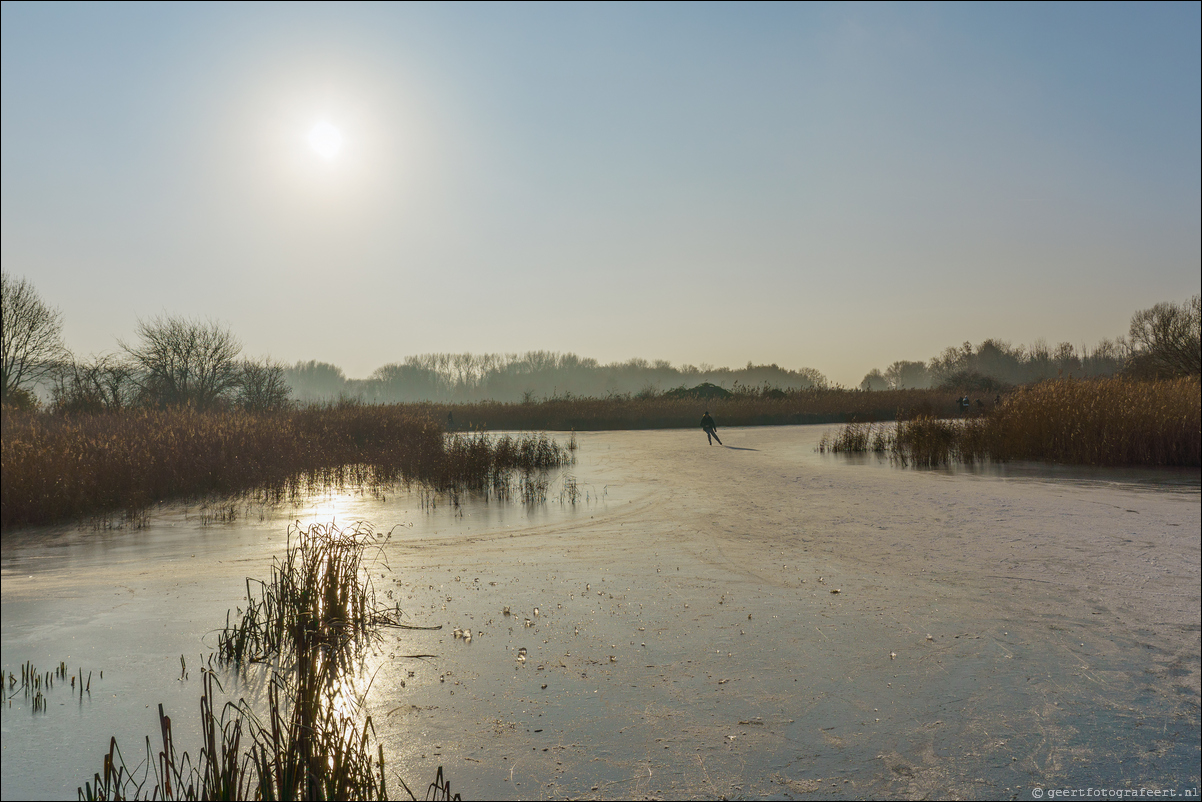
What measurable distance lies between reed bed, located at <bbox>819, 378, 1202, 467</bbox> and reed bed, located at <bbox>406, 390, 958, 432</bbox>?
14.2 meters

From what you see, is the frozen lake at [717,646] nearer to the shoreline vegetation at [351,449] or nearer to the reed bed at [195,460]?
the reed bed at [195,460]

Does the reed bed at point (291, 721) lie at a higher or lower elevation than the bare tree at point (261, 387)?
lower

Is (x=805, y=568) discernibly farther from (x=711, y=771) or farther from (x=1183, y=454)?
(x=1183, y=454)

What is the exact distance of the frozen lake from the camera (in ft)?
10.3

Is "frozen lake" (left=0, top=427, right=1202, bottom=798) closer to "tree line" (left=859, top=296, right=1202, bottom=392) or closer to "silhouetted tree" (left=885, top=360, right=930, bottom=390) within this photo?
"tree line" (left=859, top=296, right=1202, bottom=392)

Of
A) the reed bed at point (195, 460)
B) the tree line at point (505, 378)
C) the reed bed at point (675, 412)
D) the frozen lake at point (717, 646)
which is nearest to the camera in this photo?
the frozen lake at point (717, 646)

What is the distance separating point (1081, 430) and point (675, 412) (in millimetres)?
19260

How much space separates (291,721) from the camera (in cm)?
266

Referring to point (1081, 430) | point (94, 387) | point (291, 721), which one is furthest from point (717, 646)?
point (94, 387)

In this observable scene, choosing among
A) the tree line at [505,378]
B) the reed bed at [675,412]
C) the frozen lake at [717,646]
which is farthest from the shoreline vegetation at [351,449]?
the tree line at [505,378]

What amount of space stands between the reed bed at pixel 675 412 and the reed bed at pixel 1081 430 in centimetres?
1422

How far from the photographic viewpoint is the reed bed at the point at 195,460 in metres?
10.0

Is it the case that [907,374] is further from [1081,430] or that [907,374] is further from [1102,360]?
[1081,430]

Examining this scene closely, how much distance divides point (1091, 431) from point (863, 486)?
225 inches
